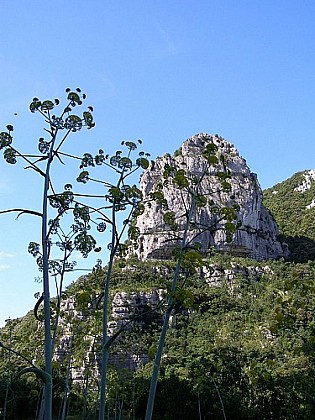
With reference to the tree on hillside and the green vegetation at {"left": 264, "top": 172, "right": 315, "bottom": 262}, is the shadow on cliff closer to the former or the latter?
the green vegetation at {"left": 264, "top": 172, "right": 315, "bottom": 262}

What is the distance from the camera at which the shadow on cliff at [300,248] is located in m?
74.1

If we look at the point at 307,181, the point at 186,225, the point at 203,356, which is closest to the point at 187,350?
the point at 203,356

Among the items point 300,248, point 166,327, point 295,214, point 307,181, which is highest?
point 307,181

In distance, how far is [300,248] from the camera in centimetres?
7788

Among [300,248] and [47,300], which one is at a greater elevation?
[300,248]

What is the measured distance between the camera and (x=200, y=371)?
3127 centimetres

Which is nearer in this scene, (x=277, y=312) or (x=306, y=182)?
(x=277, y=312)

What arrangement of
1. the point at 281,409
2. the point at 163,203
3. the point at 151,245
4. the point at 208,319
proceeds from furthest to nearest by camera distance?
the point at 151,245 < the point at 208,319 < the point at 281,409 < the point at 163,203

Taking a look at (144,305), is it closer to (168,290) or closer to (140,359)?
(140,359)

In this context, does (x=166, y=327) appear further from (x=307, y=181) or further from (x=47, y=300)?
(x=307, y=181)

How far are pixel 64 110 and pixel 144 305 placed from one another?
49091 millimetres

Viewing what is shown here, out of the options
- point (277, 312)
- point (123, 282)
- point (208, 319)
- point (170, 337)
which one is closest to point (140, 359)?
point (170, 337)

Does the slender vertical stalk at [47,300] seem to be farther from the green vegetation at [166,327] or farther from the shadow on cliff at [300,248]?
the shadow on cliff at [300,248]

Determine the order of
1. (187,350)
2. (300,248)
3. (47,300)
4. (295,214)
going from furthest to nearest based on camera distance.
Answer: (295,214) → (300,248) → (187,350) → (47,300)
